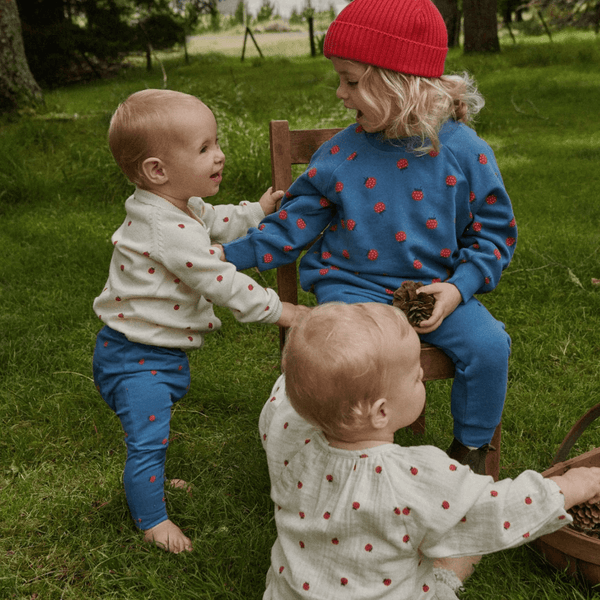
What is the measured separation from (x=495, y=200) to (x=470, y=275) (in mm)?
244

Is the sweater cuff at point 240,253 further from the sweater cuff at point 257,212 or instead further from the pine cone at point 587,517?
the pine cone at point 587,517

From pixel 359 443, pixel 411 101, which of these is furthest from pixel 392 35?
pixel 359 443

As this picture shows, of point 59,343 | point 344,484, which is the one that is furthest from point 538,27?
point 344,484

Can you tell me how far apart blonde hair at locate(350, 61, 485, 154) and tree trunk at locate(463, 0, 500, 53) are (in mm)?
10244

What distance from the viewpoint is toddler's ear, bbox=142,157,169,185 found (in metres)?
1.96

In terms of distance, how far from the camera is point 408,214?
2.05m

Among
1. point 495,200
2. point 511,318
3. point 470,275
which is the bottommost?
point 511,318

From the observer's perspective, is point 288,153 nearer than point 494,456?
No

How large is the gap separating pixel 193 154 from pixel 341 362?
0.90 meters

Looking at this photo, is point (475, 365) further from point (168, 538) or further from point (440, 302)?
point (168, 538)

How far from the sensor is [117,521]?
7.28 feet

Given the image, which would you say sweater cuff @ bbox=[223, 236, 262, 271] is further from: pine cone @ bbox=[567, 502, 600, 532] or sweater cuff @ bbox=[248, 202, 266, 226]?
pine cone @ bbox=[567, 502, 600, 532]

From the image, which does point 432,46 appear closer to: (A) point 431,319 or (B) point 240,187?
(A) point 431,319

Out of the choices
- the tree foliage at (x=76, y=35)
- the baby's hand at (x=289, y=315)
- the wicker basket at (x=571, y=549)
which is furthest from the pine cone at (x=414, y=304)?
the tree foliage at (x=76, y=35)
